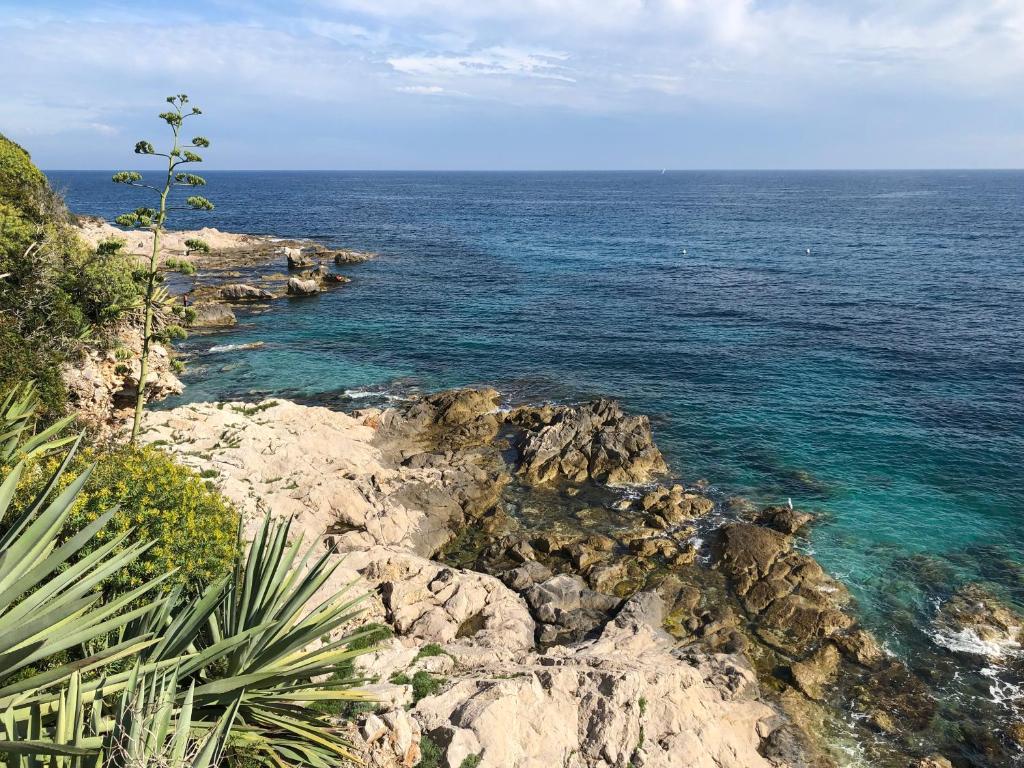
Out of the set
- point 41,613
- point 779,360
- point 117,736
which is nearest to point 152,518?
point 41,613

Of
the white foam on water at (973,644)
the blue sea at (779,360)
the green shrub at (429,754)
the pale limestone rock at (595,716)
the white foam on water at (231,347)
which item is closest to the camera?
the green shrub at (429,754)

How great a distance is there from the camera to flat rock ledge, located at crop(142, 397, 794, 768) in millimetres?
12836

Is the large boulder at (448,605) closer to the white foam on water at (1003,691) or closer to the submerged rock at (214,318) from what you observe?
the white foam on water at (1003,691)

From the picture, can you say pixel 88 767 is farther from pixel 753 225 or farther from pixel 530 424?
pixel 753 225

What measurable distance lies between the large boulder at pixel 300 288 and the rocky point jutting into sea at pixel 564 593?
2880 cm

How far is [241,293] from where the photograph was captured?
5647 cm

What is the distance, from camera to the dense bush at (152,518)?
10.6 m

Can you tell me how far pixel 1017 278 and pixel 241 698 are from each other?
75.9 meters

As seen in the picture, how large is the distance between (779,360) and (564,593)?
27391 mm

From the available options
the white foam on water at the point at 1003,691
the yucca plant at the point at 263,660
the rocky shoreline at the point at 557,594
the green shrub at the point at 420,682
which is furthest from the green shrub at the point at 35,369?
the white foam on water at the point at 1003,691

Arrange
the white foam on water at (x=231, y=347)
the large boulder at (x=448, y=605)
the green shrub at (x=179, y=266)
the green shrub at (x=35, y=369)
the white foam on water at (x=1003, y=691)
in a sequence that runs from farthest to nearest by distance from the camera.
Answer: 1. the white foam on water at (x=231, y=347)
2. the green shrub at (x=35, y=369)
3. the large boulder at (x=448, y=605)
4. the white foam on water at (x=1003, y=691)
5. the green shrub at (x=179, y=266)

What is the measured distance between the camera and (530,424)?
3225 centimetres

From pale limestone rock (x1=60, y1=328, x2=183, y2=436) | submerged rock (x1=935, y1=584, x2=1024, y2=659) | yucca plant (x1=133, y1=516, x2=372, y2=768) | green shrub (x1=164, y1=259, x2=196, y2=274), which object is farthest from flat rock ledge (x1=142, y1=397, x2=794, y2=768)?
submerged rock (x1=935, y1=584, x2=1024, y2=659)

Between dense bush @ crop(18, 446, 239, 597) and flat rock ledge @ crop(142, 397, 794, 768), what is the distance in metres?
3.57
